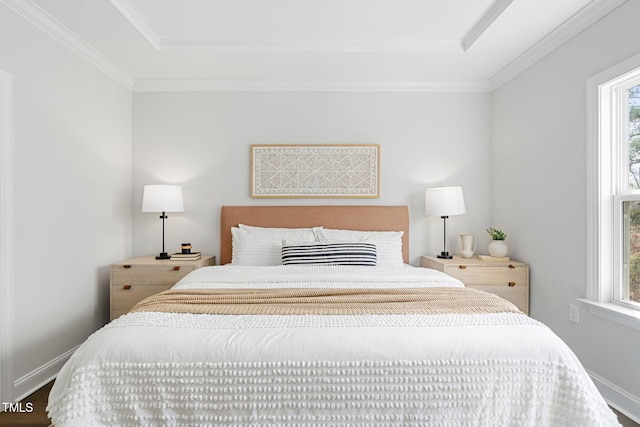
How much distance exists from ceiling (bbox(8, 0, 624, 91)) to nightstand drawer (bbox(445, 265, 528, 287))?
1811mm

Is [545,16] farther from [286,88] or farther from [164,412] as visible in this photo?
[164,412]

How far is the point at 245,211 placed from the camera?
3.46m

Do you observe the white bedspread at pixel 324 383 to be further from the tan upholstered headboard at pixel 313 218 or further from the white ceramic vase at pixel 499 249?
the tan upholstered headboard at pixel 313 218

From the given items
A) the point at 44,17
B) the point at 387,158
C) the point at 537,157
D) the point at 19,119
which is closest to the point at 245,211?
the point at 387,158

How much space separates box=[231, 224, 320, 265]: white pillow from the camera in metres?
3.03

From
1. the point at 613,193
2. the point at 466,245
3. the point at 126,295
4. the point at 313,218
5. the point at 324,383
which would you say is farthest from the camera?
the point at 313,218

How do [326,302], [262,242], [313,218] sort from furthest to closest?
[313,218], [262,242], [326,302]

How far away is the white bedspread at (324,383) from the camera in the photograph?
1262 millimetres

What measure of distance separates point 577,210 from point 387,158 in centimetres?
167

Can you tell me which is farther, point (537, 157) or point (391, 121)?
point (391, 121)

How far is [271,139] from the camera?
352 cm

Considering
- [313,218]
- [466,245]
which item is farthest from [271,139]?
[466,245]

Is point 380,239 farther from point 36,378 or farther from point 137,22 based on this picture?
point 36,378

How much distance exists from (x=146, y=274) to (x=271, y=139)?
1732mm
